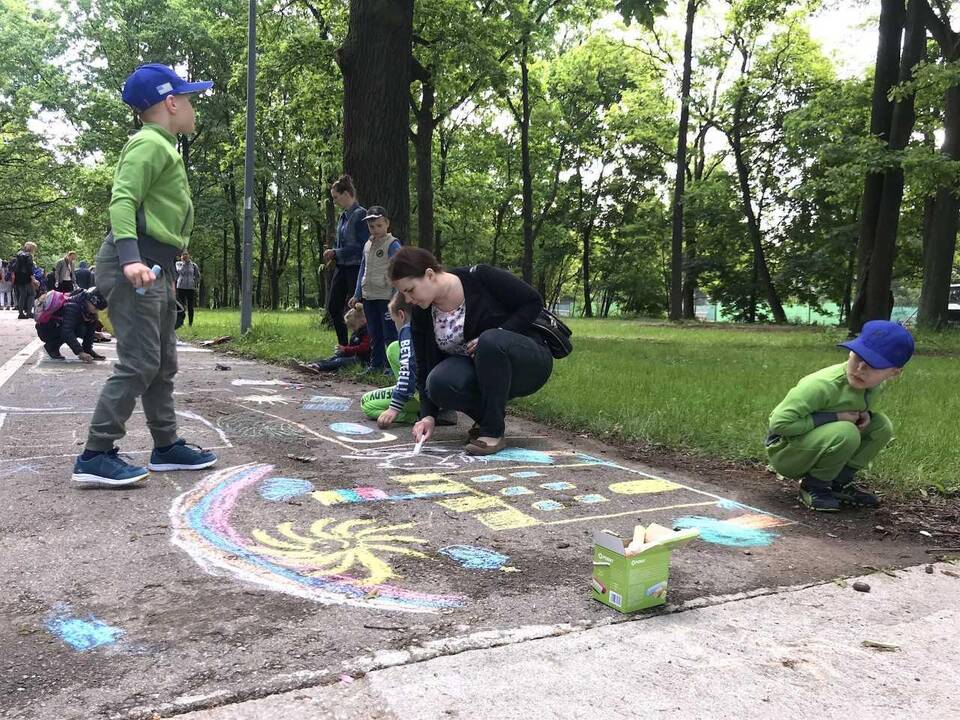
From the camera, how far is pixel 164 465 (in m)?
3.72

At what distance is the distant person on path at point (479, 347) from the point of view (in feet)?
14.0

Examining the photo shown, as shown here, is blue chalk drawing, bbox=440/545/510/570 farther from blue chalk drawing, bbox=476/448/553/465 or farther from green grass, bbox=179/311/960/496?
green grass, bbox=179/311/960/496

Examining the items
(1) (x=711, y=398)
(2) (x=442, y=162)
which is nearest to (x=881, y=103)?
(1) (x=711, y=398)

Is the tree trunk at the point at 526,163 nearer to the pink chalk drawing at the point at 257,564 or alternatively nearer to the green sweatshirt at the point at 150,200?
the green sweatshirt at the point at 150,200

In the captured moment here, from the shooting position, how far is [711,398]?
6227 millimetres

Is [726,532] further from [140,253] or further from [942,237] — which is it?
[942,237]

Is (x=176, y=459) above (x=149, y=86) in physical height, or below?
below

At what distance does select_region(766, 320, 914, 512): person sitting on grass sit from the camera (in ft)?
10.3

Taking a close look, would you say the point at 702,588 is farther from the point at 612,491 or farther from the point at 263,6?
the point at 263,6

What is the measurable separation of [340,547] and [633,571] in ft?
3.66

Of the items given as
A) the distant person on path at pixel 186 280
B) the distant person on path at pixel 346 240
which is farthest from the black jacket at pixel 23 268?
the distant person on path at pixel 346 240

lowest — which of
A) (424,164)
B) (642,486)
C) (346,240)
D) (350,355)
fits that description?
(642,486)

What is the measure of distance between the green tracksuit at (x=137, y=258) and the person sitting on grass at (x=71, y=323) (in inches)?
211

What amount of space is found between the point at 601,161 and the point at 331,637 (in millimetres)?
37108
